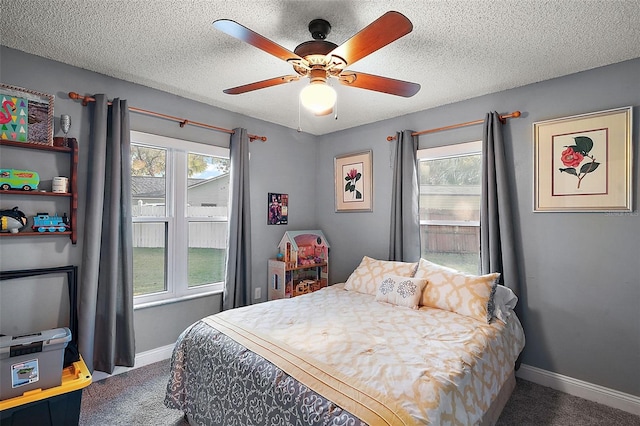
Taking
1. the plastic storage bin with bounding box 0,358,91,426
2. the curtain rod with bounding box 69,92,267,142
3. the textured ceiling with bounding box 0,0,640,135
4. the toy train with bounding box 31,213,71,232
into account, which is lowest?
the plastic storage bin with bounding box 0,358,91,426

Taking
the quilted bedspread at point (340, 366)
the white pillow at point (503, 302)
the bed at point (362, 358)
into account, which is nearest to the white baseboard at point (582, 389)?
the bed at point (362, 358)

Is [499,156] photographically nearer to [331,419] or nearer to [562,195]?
[562,195]

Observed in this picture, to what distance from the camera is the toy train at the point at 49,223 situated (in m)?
2.20

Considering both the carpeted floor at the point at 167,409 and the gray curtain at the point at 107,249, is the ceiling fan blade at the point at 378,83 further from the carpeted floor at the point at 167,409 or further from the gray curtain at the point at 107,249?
the carpeted floor at the point at 167,409

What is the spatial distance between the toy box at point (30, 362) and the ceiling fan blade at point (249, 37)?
1.96 meters

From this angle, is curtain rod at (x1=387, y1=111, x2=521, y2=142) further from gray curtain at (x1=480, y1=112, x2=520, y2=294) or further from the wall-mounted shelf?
the wall-mounted shelf

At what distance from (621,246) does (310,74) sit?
2.49 m

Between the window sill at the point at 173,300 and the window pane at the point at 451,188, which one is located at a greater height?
the window pane at the point at 451,188

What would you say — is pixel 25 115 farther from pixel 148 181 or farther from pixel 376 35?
pixel 376 35

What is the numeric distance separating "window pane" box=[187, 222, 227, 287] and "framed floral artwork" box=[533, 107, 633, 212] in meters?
2.98

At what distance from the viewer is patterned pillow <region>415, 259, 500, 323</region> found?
2.32 meters

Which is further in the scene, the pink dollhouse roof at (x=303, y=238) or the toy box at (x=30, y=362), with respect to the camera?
the pink dollhouse roof at (x=303, y=238)

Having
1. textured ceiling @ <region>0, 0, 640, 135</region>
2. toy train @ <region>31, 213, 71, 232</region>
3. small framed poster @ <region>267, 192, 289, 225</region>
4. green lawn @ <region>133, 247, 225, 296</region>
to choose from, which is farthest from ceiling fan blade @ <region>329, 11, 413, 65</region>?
green lawn @ <region>133, 247, 225, 296</region>

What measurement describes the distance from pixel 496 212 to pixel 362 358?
6.02ft
